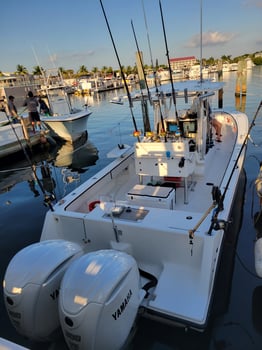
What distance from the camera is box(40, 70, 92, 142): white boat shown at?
37.6 feet

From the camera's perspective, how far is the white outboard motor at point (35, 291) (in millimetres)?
2123

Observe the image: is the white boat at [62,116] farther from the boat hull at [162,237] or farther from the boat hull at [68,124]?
the boat hull at [162,237]

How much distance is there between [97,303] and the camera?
191 cm

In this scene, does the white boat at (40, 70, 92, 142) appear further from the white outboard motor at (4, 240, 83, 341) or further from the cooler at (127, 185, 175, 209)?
the white outboard motor at (4, 240, 83, 341)

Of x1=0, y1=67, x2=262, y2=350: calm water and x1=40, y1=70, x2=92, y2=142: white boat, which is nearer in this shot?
x1=0, y1=67, x2=262, y2=350: calm water

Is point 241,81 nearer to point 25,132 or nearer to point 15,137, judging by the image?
point 25,132

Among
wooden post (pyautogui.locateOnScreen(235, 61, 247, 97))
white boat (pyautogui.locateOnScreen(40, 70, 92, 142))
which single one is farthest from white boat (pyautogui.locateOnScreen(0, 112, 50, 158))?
wooden post (pyautogui.locateOnScreen(235, 61, 247, 97))

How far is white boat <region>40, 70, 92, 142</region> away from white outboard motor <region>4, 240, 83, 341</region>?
382 inches

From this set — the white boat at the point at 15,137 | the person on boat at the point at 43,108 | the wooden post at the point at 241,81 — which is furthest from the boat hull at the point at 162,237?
the wooden post at the point at 241,81

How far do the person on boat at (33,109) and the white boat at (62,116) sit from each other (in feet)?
0.96

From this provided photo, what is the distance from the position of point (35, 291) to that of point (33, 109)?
34.6 ft

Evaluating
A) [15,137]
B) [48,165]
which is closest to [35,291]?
[48,165]

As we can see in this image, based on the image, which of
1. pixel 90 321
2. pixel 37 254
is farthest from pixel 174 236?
pixel 37 254

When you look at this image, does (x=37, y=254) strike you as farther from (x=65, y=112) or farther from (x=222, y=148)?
(x=65, y=112)
